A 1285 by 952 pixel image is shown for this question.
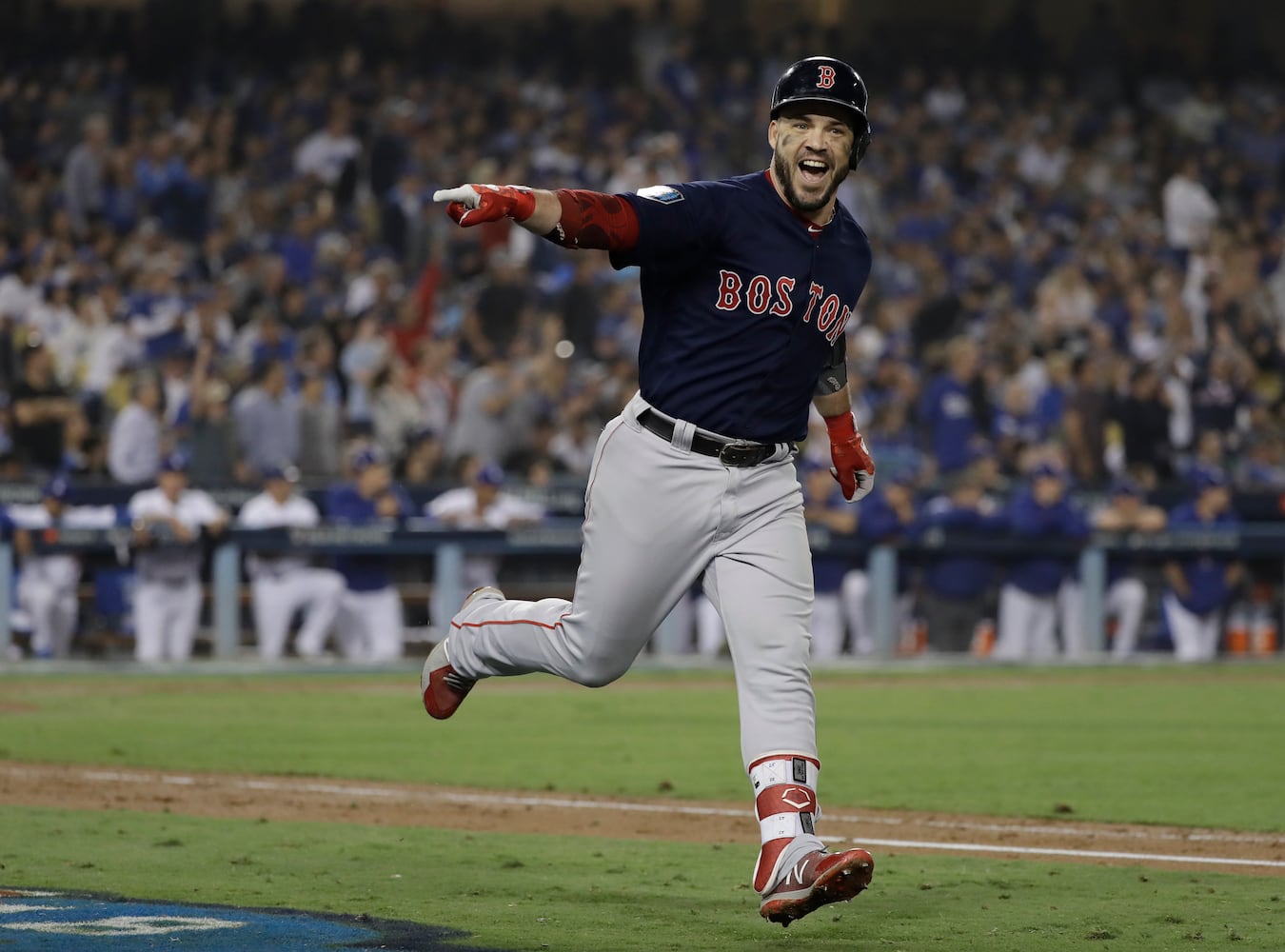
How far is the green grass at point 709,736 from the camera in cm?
822

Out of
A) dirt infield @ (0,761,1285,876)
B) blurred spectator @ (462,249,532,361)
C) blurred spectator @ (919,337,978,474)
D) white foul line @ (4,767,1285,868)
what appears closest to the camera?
white foul line @ (4,767,1285,868)

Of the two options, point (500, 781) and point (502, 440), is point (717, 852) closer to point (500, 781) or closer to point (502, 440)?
point (500, 781)

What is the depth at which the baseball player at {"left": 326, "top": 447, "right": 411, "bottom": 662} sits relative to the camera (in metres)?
15.1

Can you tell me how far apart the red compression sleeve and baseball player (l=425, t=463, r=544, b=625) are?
34.7ft

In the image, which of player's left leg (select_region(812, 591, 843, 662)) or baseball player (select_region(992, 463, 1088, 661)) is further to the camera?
baseball player (select_region(992, 463, 1088, 661))

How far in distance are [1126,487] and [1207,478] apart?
29.4 inches

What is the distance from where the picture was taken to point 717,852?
6461mm

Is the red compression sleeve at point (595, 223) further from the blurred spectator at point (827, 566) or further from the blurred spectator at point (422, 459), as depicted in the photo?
the blurred spectator at point (827, 566)

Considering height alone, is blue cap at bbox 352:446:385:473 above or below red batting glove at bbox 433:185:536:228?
below

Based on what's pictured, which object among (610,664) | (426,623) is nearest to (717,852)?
(610,664)

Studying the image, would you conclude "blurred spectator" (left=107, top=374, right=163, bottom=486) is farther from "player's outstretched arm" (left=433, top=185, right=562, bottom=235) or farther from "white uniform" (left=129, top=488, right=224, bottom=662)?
"player's outstretched arm" (left=433, top=185, right=562, bottom=235)

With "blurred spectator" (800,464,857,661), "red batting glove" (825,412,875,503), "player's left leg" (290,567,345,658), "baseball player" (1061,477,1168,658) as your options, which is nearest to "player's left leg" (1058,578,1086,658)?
"baseball player" (1061,477,1168,658)

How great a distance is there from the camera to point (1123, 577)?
16.7 metres

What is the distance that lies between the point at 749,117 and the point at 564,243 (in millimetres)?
17830
